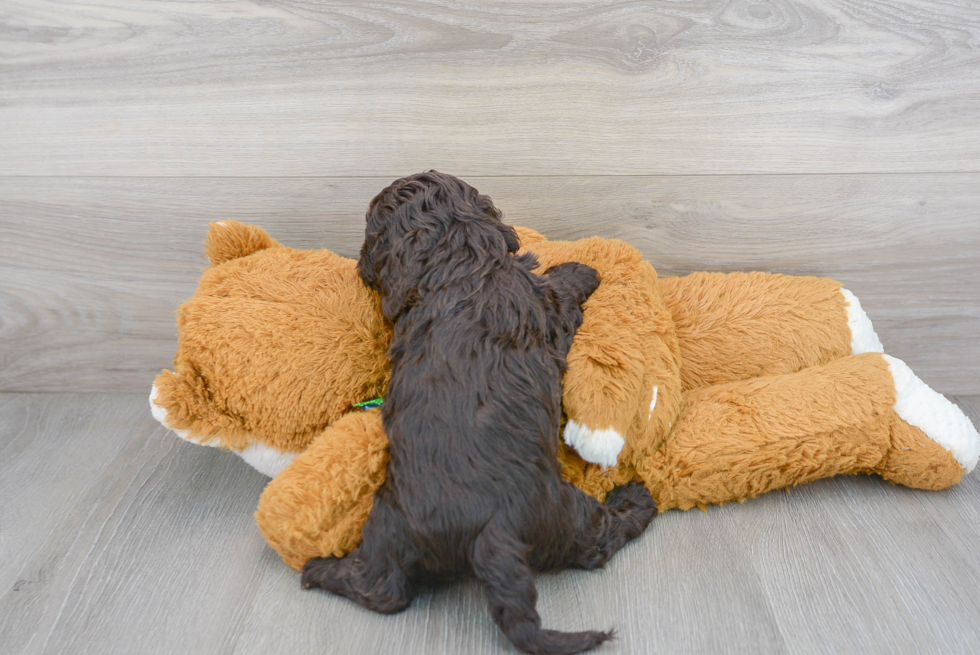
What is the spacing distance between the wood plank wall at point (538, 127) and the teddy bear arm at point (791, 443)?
0.35 meters

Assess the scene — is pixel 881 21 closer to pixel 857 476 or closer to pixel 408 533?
pixel 857 476

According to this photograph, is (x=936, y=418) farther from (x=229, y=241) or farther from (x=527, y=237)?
(x=229, y=241)

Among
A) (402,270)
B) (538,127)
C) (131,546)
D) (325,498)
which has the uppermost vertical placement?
(538,127)

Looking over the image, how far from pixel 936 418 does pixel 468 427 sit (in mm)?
802

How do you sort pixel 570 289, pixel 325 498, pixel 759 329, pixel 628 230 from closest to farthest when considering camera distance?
pixel 325 498 → pixel 570 289 → pixel 759 329 → pixel 628 230

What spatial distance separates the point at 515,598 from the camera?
814 millimetres

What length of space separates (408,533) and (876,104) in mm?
1150

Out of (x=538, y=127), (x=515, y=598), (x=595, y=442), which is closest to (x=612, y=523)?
(x=595, y=442)

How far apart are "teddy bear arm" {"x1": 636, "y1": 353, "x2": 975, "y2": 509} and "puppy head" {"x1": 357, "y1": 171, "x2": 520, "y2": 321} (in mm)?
439

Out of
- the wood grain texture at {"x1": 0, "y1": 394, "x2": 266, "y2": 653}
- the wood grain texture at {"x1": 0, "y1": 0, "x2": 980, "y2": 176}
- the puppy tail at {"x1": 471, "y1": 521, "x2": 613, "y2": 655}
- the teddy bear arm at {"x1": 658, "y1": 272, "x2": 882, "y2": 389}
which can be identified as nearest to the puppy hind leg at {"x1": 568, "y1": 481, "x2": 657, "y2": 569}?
the puppy tail at {"x1": 471, "y1": 521, "x2": 613, "y2": 655}

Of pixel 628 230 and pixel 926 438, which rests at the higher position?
pixel 628 230

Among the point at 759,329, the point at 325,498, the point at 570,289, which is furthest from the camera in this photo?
the point at 759,329

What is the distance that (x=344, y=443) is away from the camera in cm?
98

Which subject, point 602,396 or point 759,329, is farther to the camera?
point 759,329
